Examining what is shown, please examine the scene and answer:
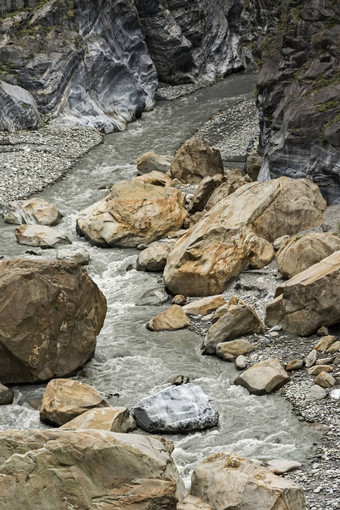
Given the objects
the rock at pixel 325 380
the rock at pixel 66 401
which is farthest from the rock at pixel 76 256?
the rock at pixel 325 380

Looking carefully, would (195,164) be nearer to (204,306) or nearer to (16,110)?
(204,306)

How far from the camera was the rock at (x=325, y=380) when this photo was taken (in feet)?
53.3

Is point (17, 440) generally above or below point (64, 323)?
above

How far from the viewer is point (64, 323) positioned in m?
18.5

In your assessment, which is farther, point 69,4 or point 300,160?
point 69,4

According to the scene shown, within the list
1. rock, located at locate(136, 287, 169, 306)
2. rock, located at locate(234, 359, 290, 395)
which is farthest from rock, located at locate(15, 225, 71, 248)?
rock, located at locate(234, 359, 290, 395)

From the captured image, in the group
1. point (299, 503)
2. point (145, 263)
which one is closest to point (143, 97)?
point (145, 263)

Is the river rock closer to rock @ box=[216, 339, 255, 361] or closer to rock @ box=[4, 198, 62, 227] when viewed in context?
rock @ box=[216, 339, 255, 361]

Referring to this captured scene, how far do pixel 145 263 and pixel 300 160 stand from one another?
7902 millimetres

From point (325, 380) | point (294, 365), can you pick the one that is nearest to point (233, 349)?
point (294, 365)

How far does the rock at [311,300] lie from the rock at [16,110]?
26451mm

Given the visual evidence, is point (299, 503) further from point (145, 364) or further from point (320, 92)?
point (320, 92)

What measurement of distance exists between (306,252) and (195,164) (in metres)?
13.2

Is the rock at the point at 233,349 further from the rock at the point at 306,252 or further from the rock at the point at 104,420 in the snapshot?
the rock at the point at 104,420
